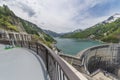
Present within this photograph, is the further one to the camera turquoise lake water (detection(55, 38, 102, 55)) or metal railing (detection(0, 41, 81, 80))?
turquoise lake water (detection(55, 38, 102, 55))

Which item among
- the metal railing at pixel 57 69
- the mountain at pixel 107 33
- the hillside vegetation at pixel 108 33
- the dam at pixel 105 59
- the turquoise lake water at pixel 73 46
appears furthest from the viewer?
the mountain at pixel 107 33

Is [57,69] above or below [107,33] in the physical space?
below

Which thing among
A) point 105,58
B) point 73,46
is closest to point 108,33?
point 73,46

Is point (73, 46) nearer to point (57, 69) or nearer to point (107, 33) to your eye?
point (107, 33)

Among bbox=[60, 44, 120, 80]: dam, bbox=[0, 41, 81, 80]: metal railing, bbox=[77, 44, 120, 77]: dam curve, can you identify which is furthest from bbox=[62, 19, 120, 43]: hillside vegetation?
bbox=[0, 41, 81, 80]: metal railing

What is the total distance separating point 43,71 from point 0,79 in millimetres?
1008

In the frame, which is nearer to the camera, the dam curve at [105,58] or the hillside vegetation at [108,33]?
the dam curve at [105,58]

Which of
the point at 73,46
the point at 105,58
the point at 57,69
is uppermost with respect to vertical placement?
the point at 57,69

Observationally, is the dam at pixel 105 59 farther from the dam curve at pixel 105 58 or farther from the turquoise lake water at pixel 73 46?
the turquoise lake water at pixel 73 46

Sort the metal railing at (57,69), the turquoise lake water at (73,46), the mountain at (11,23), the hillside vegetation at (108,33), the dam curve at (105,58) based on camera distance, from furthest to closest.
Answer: the hillside vegetation at (108,33) → the turquoise lake water at (73,46) → the mountain at (11,23) → the dam curve at (105,58) → the metal railing at (57,69)

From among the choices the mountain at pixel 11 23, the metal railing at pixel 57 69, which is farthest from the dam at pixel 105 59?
the metal railing at pixel 57 69

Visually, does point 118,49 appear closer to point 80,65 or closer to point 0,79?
point 80,65

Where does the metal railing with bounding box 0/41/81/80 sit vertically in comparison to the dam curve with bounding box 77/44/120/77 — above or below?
above

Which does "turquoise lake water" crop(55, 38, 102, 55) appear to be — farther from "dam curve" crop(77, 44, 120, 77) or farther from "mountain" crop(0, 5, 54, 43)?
"dam curve" crop(77, 44, 120, 77)
